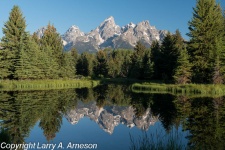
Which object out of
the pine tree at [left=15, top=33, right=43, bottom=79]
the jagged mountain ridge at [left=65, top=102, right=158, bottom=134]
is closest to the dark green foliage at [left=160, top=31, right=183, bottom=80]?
the pine tree at [left=15, top=33, right=43, bottom=79]

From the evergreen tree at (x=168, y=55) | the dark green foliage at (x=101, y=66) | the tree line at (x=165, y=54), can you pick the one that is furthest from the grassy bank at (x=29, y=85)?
the dark green foliage at (x=101, y=66)

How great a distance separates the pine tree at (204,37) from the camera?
49.7 m

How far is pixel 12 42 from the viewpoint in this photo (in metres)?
56.0

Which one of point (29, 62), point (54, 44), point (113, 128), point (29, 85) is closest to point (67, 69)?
point (54, 44)

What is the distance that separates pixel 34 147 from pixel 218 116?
13848 millimetres

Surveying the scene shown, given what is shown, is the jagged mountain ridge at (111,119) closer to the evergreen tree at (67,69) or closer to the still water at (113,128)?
the still water at (113,128)

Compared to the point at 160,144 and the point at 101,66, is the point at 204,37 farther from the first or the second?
the point at 101,66

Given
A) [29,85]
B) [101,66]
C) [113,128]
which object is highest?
[101,66]

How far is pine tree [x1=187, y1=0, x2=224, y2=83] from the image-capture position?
163 feet

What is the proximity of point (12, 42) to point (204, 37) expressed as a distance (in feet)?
125

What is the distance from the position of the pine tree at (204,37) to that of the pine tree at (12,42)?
33.7m

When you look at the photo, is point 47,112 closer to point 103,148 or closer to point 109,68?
point 103,148

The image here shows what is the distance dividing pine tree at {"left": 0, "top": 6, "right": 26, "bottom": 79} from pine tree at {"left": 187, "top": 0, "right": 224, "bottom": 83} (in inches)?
1327

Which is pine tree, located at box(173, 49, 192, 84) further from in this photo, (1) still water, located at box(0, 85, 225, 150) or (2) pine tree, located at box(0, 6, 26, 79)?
(2) pine tree, located at box(0, 6, 26, 79)
